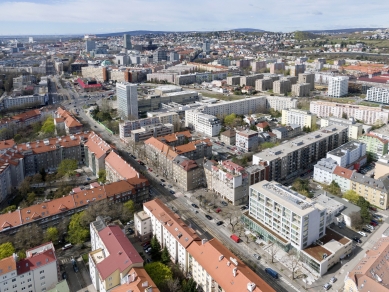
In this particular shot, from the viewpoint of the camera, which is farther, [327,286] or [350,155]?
[350,155]

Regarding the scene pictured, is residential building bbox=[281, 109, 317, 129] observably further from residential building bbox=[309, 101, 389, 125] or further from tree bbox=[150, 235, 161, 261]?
tree bbox=[150, 235, 161, 261]

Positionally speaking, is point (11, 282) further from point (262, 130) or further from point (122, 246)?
point (262, 130)

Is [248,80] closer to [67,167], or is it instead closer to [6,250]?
[67,167]

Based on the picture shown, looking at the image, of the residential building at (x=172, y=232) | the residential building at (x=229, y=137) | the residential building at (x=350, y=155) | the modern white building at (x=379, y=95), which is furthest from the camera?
the modern white building at (x=379, y=95)

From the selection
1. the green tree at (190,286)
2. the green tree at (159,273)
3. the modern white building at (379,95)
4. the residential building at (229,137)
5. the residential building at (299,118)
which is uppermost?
the modern white building at (379,95)

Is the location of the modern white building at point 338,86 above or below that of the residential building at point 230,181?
above

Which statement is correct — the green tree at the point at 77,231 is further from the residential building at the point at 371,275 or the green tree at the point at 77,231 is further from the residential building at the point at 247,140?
the residential building at the point at 247,140

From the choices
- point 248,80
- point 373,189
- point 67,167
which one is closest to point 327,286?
point 373,189

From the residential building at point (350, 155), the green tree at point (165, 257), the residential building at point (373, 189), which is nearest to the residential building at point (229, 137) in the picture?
the residential building at point (350, 155)
